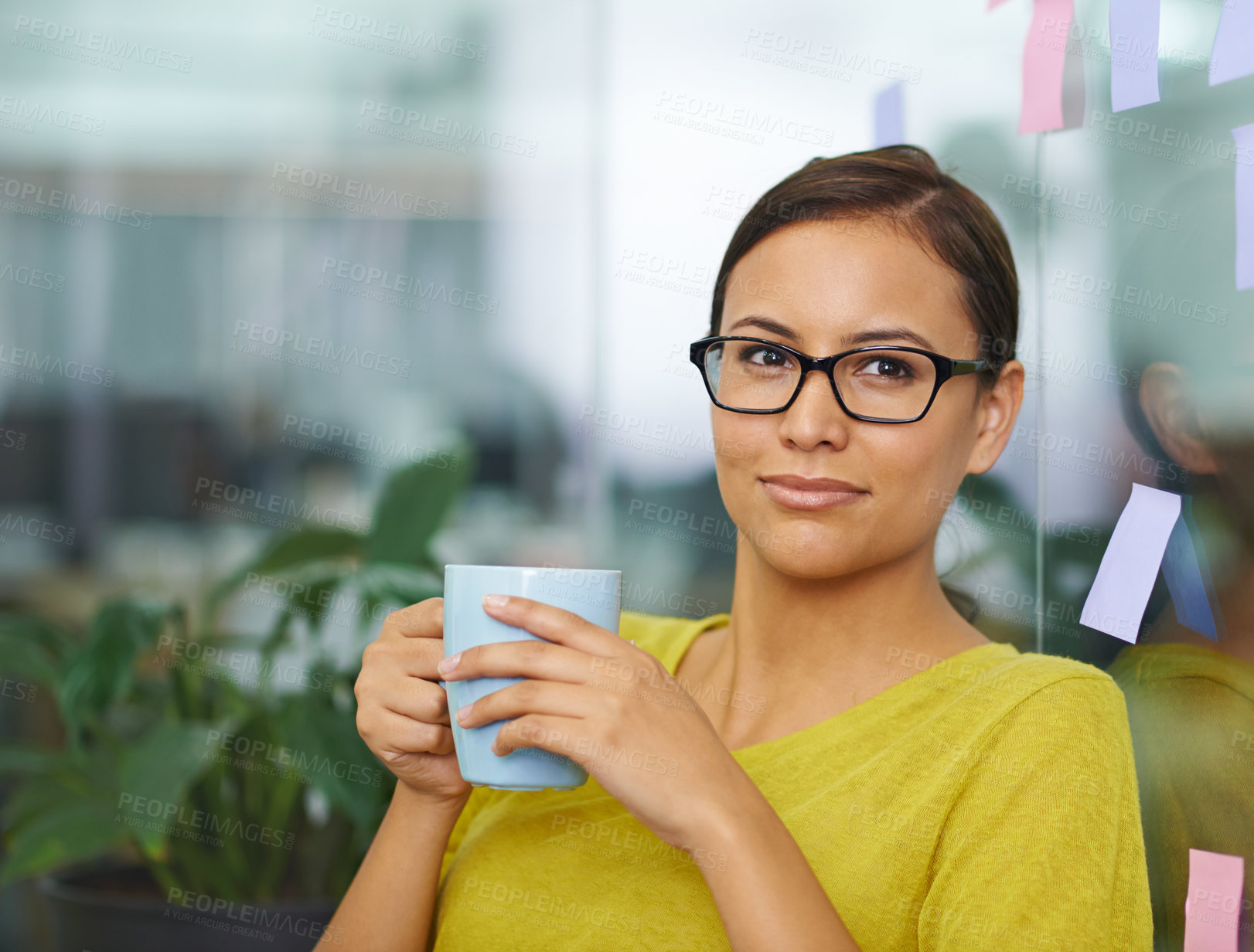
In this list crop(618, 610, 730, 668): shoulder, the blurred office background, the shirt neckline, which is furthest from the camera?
the blurred office background

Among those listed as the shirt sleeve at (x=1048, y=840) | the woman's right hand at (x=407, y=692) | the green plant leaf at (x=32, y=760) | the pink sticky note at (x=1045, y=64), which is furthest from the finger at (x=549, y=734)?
the green plant leaf at (x=32, y=760)

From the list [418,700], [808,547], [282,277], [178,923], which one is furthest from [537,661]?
[282,277]

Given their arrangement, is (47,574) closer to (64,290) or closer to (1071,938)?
(64,290)

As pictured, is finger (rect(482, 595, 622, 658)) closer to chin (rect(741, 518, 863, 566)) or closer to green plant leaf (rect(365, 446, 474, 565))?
chin (rect(741, 518, 863, 566))

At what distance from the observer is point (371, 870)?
2.49 ft

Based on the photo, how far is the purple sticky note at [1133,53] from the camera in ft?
2.38

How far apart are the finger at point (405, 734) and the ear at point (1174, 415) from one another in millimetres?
539

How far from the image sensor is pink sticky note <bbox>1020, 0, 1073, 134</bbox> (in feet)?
2.73

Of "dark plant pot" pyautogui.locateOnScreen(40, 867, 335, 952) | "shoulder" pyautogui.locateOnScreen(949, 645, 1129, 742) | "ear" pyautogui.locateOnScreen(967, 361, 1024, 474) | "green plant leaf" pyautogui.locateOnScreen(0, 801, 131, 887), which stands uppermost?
"ear" pyautogui.locateOnScreen(967, 361, 1024, 474)

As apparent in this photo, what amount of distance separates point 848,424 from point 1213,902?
0.39 metres

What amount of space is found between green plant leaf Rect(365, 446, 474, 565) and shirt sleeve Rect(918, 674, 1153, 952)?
29.4 inches

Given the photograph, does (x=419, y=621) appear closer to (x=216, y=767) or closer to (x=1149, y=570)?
(x=1149, y=570)

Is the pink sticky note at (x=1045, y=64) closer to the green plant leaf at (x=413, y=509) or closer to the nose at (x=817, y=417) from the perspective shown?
the nose at (x=817, y=417)

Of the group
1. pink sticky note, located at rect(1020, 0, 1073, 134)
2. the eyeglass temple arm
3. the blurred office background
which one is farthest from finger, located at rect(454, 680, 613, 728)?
the blurred office background
